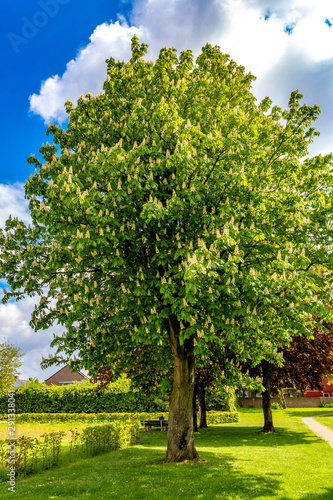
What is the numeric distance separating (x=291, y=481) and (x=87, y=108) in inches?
662

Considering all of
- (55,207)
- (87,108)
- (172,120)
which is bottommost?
(55,207)

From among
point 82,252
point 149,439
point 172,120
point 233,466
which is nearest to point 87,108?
point 172,120

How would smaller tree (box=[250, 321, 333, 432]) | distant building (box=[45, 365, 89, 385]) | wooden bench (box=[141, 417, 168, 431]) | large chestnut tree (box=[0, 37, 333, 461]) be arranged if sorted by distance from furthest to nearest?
distant building (box=[45, 365, 89, 385]) → wooden bench (box=[141, 417, 168, 431]) → smaller tree (box=[250, 321, 333, 432]) → large chestnut tree (box=[0, 37, 333, 461])

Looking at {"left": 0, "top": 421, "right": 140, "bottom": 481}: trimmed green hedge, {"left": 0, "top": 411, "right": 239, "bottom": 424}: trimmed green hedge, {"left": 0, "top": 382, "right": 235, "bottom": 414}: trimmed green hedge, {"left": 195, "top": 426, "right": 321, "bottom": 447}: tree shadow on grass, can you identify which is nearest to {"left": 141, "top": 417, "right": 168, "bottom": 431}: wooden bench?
{"left": 195, "top": 426, "right": 321, "bottom": 447}: tree shadow on grass

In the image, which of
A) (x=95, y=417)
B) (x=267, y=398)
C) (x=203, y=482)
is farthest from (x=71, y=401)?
(x=203, y=482)

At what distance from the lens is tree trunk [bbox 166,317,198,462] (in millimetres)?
14242

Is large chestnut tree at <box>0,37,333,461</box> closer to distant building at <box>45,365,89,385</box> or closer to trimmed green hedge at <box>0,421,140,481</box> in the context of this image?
trimmed green hedge at <box>0,421,140,481</box>

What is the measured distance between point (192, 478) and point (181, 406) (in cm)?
291

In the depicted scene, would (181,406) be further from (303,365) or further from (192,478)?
(303,365)

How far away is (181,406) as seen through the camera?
14547mm

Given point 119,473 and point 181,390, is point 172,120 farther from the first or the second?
point 119,473

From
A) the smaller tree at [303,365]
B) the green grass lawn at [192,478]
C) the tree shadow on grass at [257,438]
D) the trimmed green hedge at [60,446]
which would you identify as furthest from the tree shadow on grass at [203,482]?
the smaller tree at [303,365]

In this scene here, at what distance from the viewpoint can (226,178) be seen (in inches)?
476

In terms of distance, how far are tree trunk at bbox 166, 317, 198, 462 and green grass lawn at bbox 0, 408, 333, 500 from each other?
0.63 m
